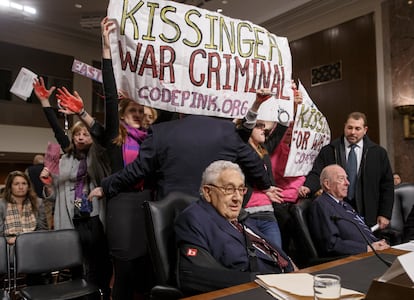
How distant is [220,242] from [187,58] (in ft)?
3.41

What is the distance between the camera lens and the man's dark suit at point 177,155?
1904mm

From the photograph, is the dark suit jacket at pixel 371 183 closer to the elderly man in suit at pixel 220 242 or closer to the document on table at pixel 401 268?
the elderly man in suit at pixel 220 242

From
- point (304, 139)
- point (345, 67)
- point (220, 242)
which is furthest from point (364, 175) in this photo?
point (345, 67)

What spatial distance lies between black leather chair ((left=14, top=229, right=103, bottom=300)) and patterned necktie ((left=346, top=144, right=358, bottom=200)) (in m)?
1.86

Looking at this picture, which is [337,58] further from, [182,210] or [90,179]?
[182,210]

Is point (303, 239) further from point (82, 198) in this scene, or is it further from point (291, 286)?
point (82, 198)

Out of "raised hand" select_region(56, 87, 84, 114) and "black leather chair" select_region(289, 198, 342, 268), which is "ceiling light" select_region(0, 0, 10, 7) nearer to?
"raised hand" select_region(56, 87, 84, 114)

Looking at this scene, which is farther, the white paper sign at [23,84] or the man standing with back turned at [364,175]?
the man standing with back turned at [364,175]

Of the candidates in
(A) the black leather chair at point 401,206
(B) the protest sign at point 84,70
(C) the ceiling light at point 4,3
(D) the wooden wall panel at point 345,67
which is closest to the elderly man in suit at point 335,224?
(A) the black leather chair at point 401,206

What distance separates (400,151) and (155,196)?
427cm

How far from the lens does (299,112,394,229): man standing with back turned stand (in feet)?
9.32

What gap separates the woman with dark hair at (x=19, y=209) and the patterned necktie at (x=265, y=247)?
250 cm

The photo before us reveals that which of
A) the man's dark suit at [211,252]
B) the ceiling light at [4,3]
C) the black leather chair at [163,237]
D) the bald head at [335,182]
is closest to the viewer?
the man's dark suit at [211,252]

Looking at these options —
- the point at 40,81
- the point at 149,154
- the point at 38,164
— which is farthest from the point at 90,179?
the point at 38,164
